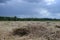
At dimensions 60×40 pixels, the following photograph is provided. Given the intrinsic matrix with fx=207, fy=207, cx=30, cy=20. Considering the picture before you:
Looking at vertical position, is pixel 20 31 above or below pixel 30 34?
above

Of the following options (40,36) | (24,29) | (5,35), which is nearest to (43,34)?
(40,36)

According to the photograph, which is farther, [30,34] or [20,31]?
[20,31]

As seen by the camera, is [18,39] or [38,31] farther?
[38,31]

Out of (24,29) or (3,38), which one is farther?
(24,29)

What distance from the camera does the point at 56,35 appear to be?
1731 cm

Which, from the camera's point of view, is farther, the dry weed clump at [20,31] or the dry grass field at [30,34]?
the dry weed clump at [20,31]

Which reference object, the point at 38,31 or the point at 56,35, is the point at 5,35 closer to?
the point at 38,31

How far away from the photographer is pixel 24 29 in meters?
18.0

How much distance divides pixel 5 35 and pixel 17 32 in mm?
1599

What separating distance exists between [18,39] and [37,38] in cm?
157

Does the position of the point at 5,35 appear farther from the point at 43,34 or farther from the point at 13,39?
the point at 43,34

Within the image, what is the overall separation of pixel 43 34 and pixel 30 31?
1.22 m

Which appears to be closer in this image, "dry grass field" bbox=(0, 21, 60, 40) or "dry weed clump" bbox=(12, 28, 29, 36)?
"dry grass field" bbox=(0, 21, 60, 40)

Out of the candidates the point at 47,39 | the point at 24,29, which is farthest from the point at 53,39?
the point at 24,29
